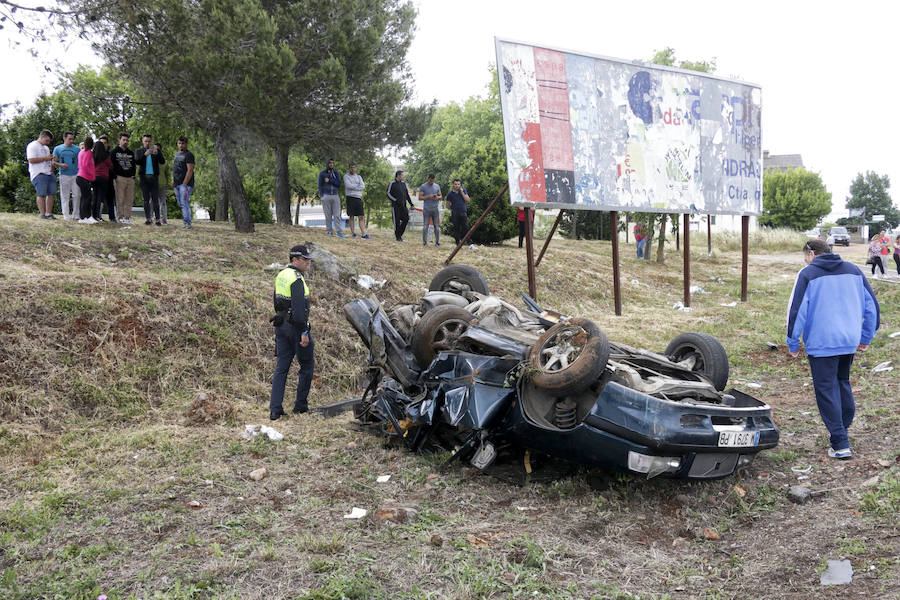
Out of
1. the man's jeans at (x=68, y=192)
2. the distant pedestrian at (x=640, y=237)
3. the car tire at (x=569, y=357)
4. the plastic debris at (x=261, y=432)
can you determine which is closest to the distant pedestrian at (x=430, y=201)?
the man's jeans at (x=68, y=192)

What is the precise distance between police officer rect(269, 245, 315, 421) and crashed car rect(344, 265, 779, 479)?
0.61m

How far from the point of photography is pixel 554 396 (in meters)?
4.71

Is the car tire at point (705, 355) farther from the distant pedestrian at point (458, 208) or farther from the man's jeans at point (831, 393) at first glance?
the distant pedestrian at point (458, 208)

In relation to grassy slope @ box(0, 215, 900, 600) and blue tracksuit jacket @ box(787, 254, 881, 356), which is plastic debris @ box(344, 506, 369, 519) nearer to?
grassy slope @ box(0, 215, 900, 600)

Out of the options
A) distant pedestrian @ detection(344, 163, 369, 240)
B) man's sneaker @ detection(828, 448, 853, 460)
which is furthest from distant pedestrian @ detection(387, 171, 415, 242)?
man's sneaker @ detection(828, 448, 853, 460)

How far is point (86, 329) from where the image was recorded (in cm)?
718

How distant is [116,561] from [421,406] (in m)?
2.43

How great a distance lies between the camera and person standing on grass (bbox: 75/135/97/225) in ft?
38.1

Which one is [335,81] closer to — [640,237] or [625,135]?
[625,135]

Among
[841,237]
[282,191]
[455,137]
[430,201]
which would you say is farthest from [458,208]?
[841,237]

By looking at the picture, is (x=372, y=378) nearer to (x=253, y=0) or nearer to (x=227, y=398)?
(x=227, y=398)

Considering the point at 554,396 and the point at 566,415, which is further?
the point at 554,396

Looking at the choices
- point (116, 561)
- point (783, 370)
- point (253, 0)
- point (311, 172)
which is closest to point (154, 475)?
point (116, 561)

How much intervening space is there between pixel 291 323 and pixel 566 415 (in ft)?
10.3
